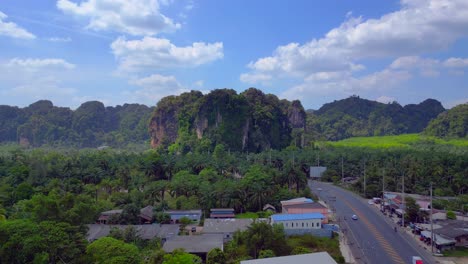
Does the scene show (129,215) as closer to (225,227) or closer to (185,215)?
(185,215)

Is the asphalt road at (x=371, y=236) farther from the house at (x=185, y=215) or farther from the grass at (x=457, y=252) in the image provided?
the house at (x=185, y=215)

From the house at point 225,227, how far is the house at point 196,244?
1.65 metres

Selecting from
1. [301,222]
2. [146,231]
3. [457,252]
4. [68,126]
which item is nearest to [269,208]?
[301,222]

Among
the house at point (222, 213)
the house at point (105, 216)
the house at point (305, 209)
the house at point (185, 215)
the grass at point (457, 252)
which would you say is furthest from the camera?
the house at point (222, 213)

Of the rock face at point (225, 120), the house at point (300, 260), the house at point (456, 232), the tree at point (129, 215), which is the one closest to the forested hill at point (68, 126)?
the rock face at point (225, 120)

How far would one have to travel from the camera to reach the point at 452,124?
90688mm

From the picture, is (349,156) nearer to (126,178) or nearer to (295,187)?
(295,187)

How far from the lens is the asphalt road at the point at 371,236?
983 inches

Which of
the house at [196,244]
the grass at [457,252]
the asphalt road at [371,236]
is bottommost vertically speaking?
the grass at [457,252]

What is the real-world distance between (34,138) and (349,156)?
91594 millimetres

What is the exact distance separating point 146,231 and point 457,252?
21635 mm

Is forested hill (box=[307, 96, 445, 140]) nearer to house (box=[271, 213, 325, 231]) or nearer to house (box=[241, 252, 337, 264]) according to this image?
house (box=[271, 213, 325, 231])

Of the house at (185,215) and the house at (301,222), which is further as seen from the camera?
the house at (185,215)

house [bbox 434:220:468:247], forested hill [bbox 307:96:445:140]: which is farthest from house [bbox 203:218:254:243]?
forested hill [bbox 307:96:445:140]
